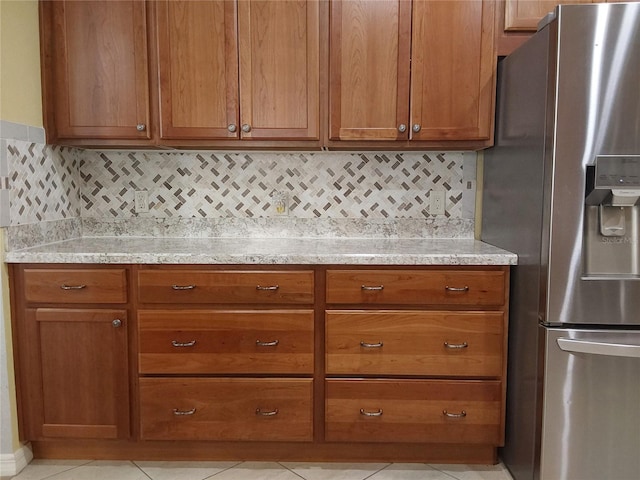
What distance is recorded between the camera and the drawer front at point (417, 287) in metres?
1.87

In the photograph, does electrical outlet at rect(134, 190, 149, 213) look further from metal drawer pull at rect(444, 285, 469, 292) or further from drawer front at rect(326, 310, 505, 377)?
metal drawer pull at rect(444, 285, 469, 292)

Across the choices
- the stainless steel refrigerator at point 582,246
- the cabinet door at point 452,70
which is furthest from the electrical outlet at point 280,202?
the stainless steel refrigerator at point 582,246

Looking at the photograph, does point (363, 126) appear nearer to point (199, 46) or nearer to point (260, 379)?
point (199, 46)

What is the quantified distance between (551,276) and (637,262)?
0.28m

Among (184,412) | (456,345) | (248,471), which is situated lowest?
(248,471)

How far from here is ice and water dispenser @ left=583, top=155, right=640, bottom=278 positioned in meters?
1.53

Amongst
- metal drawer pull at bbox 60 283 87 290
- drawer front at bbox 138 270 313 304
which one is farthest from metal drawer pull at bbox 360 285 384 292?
metal drawer pull at bbox 60 283 87 290

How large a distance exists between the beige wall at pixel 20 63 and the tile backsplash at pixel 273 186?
0.42m

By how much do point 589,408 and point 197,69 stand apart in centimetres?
202

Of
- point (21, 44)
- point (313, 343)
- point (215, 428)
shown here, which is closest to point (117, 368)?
point (215, 428)

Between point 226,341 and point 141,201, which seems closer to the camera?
point 226,341

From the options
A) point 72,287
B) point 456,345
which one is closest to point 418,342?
point 456,345

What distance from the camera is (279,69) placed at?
6.81 ft

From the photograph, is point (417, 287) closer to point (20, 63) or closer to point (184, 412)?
point (184, 412)
